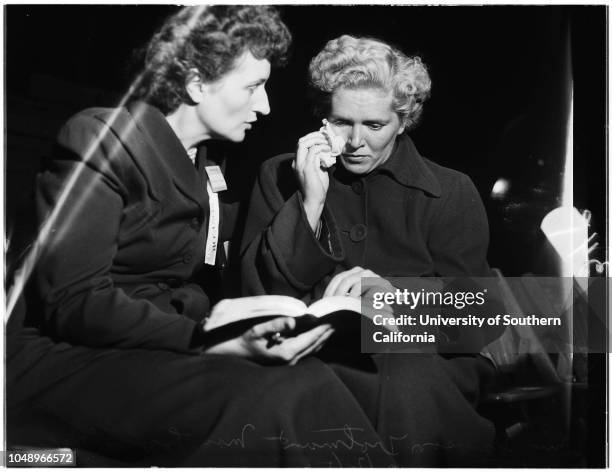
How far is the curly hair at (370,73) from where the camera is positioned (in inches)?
94.8

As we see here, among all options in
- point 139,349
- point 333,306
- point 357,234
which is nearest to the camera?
point 333,306

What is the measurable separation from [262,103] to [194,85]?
239 mm

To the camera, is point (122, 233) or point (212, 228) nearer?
point (122, 233)

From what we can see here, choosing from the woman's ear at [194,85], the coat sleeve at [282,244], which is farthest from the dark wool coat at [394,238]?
the woman's ear at [194,85]

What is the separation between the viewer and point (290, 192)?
2439 mm

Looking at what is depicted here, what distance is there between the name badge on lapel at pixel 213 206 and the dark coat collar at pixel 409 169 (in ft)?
1.86

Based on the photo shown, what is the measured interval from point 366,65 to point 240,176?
0.59 m

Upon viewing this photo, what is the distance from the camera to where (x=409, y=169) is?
97.8 inches

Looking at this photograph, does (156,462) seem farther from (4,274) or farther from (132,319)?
(4,274)

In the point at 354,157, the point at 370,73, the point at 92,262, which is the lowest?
the point at 92,262

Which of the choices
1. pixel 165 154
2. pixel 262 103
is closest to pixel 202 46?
pixel 262 103

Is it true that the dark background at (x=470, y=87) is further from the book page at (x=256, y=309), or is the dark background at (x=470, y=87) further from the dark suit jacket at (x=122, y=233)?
the book page at (x=256, y=309)

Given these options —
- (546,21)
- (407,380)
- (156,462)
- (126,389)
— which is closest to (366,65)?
(546,21)

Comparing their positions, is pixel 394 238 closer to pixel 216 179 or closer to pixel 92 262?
pixel 216 179
